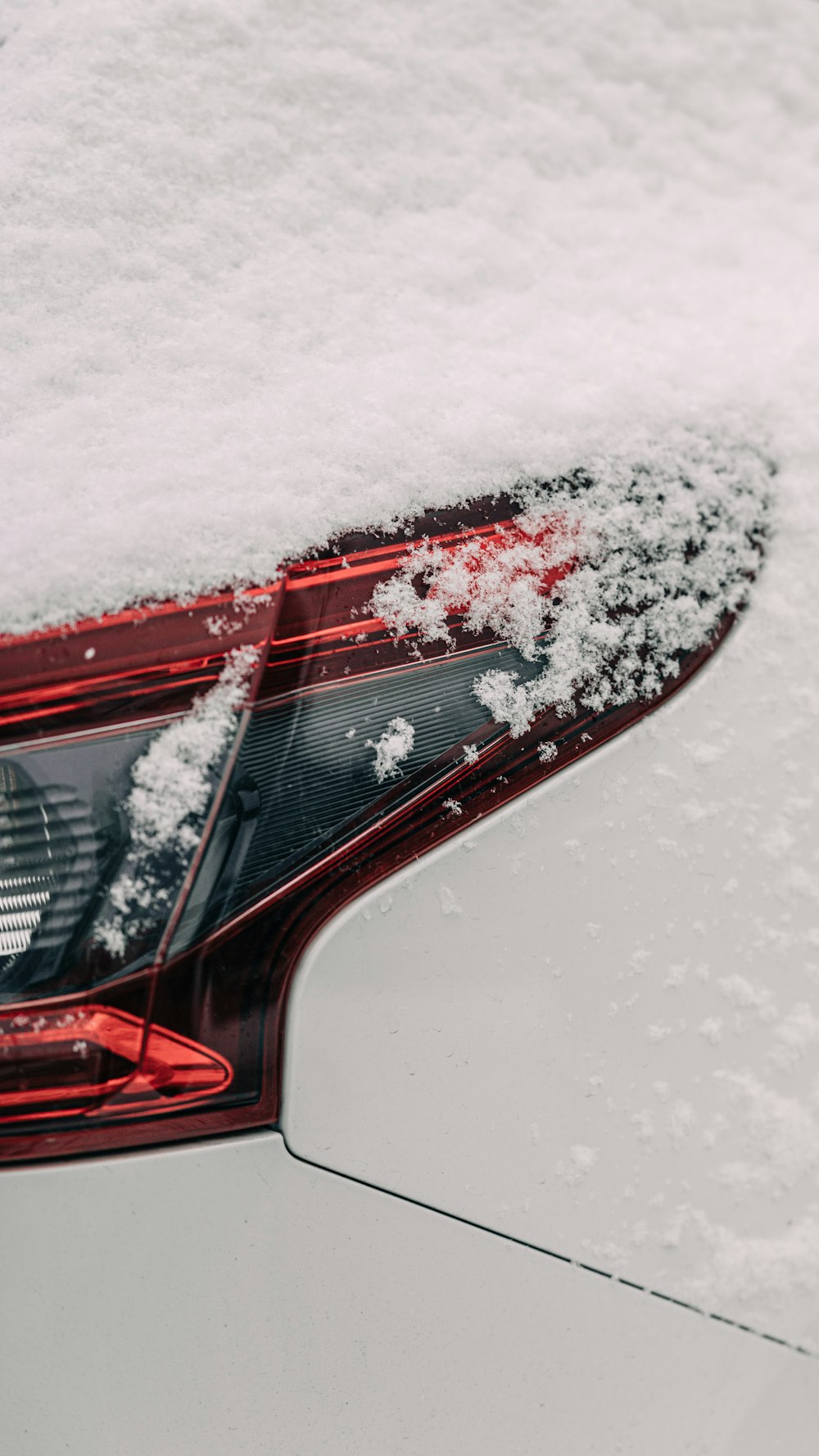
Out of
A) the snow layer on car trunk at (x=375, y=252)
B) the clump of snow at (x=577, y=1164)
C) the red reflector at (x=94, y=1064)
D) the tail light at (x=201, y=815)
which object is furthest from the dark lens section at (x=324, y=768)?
A: the clump of snow at (x=577, y=1164)

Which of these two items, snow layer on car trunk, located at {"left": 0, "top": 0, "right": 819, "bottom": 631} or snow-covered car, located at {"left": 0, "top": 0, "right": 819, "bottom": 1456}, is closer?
snow-covered car, located at {"left": 0, "top": 0, "right": 819, "bottom": 1456}

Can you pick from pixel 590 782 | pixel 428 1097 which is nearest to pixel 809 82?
pixel 590 782

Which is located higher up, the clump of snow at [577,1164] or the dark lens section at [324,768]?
the dark lens section at [324,768]

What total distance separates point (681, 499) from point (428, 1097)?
2.59 feet

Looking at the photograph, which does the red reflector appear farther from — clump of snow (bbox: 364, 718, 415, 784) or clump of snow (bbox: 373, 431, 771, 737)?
clump of snow (bbox: 373, 431, 771, 737)

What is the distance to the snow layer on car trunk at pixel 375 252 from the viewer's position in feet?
3.25

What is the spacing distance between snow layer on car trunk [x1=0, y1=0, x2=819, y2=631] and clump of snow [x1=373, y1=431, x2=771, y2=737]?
71 millimetres

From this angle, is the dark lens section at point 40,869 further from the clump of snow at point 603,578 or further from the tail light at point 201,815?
the clump of snow at point 603,578

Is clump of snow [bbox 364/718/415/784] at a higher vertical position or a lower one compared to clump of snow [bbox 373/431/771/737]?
lower

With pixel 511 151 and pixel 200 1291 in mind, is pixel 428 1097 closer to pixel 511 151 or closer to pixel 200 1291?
pixel 200 1291

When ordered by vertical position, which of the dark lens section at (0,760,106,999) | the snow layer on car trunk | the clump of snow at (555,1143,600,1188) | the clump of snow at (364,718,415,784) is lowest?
the clump of snow at (555,1143,600,1188)

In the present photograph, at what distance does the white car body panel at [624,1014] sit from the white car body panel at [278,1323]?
0.06 meters

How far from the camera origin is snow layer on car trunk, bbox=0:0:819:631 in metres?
0.99

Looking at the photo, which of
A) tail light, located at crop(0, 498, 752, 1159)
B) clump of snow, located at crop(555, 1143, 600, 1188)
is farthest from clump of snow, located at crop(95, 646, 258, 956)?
clump of snow, located at crop(555, 1143, 600, 1188)
